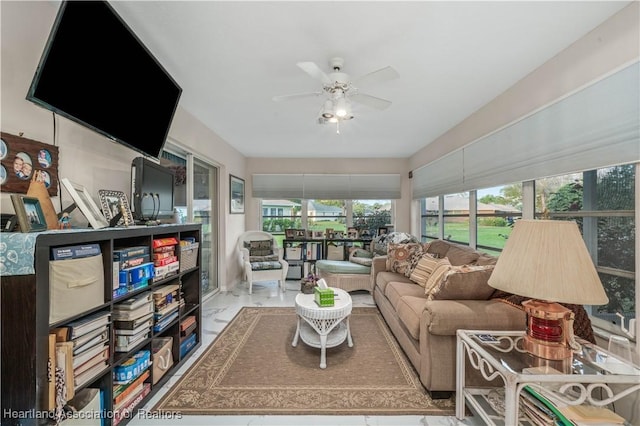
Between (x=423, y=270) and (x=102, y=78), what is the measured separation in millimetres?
3151

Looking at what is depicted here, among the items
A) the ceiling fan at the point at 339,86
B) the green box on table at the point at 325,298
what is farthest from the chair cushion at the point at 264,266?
the ceiling fan at the point at 339,86

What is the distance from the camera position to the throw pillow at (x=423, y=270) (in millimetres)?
2918

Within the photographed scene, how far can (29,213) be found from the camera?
49.5 inches

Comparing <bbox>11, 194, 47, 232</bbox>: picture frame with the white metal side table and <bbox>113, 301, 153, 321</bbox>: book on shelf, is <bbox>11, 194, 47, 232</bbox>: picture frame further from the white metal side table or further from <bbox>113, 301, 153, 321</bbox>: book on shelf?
the white metal side table

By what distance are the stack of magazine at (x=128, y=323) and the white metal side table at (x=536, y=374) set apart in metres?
2.00

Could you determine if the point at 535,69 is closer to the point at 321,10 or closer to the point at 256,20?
the point at 321,10

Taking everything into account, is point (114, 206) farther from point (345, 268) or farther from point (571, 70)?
point (571, 70)

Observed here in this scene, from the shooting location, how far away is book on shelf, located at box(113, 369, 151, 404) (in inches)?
61.2

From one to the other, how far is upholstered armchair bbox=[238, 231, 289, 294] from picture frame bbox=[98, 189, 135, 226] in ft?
8.47

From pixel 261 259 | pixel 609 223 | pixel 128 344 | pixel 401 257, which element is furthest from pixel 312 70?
pixel 261 259

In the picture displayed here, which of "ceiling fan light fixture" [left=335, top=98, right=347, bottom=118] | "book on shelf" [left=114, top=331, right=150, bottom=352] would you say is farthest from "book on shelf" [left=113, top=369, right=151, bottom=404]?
"ceiling fan light fixture" [left=335, top=98, right=347, bottom=118]

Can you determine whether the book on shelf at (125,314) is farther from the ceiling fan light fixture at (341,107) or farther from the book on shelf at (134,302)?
the ceiling fan light fixture at (341,107)

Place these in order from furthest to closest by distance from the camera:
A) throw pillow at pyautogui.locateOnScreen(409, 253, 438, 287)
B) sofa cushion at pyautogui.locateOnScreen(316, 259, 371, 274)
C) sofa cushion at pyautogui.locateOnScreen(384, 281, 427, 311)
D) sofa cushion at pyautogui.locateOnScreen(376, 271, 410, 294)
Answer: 1. sofa cushion at pyautogui.locateOnScreen(316, 259, 371, 274)
2. sofa cushion at pyautogui.locateOnScreen(376, 271, 410, 294)
3. throw pillow at pyautogui.locateOnScreen(409, 253, 438, 287)
4. sofa cushion at pyautogui.locateOnScreen(384, 281, 427, 311)

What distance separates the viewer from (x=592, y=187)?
1896 mm
